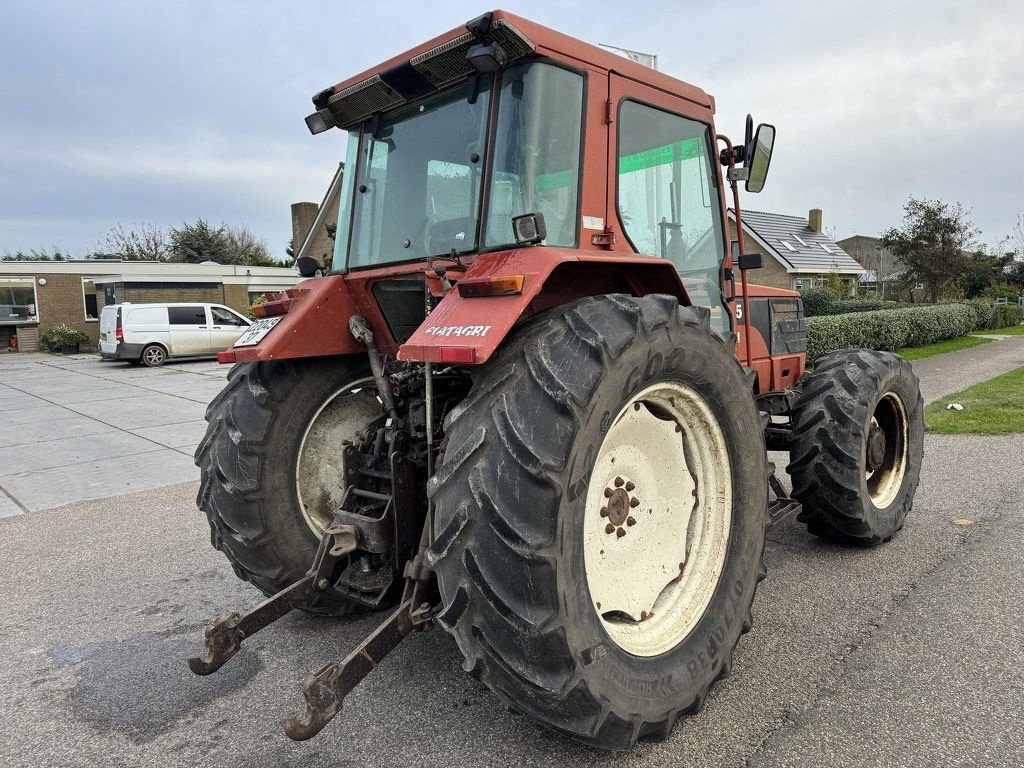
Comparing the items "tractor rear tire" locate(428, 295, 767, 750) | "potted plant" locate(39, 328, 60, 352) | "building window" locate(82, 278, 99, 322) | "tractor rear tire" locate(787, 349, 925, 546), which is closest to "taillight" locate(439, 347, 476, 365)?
"tractor rear tire" locate(428, 295, 767, 750)

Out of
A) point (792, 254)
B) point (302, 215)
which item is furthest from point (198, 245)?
point (792, 254)

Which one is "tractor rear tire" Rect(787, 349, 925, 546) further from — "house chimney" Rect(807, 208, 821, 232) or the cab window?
"house chimney" Rect(807, 208, 821, 232)

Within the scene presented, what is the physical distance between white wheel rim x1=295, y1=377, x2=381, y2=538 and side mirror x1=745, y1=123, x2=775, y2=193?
2205 mm

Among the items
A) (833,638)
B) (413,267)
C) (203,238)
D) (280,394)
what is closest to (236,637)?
(280,394)

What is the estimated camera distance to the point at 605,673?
209 cm

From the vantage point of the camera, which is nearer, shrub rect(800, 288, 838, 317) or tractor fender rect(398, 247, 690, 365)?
tractor fender rect(398, 247, 690, 365)

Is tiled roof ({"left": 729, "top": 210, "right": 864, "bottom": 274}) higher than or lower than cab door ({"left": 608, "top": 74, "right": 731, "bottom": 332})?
higher

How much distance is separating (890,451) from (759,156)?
83.4 inches

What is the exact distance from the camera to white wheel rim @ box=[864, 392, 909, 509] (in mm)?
4285

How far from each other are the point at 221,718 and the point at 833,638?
2.55 metres

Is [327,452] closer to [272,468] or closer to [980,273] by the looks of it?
[272,468]

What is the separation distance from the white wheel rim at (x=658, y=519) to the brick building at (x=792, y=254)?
2666cm

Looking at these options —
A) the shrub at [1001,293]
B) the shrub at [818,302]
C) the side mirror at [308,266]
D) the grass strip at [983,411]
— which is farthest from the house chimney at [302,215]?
the shrub at [1001,293]

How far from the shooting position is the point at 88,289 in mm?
27406
